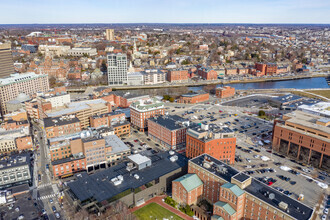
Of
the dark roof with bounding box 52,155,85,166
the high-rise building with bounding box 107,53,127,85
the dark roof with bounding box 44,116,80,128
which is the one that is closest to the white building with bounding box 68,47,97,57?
the high-rise building with bounding box 107,53,127,85

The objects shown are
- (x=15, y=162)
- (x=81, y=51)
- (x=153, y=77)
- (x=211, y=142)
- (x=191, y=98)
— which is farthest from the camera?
(x=81, y=51)

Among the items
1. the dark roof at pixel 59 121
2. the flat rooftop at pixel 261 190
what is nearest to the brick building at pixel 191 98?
the dark roof at pixel 59 121

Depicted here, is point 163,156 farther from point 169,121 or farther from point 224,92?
point 224,92

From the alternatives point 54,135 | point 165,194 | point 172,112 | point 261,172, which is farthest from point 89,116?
point 261,172

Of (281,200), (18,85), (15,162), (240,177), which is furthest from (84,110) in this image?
(281,200)

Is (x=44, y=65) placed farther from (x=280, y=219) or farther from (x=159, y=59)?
(x=280, y=219)

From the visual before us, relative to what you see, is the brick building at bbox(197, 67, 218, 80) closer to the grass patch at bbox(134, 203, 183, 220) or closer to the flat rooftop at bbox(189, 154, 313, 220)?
the flat rooftop at bbox(189, 154, 313, 220)

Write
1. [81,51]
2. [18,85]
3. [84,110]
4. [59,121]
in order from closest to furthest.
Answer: [59,121]
[84,110]
[18,85]
[81,51]
